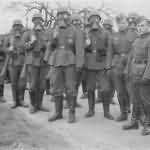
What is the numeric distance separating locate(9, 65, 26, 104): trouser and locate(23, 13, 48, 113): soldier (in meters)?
0.61

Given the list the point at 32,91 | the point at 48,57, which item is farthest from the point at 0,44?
the point at 48,57

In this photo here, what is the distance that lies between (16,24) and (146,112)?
4.06 m

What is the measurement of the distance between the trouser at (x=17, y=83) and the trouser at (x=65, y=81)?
1793mm

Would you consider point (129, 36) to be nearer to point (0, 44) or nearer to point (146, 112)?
point (146, 112)

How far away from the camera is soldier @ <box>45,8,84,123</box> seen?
6574 millimetres

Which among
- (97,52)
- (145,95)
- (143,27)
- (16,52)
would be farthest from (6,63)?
(145,95)

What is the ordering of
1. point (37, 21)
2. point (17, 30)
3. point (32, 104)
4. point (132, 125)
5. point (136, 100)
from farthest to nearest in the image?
point (17, 30), point (32, 104), point (37, 21), point (132, 125), point (136, 100)

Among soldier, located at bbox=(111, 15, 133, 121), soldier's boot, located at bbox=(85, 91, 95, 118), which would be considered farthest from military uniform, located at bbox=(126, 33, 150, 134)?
soldier's boot, located at bbox=(85, 91, 95, 118)

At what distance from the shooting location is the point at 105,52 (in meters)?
6.86

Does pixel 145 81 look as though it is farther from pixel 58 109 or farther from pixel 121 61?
pixel 58 109

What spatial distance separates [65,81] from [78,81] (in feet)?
1.20

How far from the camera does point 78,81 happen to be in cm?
696

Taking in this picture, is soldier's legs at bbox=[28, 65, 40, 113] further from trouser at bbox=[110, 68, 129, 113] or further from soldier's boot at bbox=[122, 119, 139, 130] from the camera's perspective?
soldier's boot at bbox=[122, 119, 139, 130]

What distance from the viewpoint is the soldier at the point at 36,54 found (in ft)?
24.7
